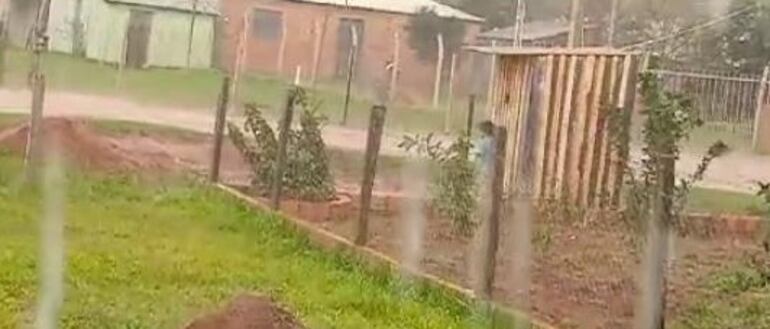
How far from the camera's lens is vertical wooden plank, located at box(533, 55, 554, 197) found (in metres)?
12.6

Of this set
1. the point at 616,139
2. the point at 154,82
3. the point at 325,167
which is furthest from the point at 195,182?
the point at 154,82

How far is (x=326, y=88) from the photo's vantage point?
2669 cm

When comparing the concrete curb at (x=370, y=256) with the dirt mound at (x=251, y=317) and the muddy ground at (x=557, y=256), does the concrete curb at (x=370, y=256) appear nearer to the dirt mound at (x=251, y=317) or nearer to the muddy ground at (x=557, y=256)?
the muddy ground at (x=557, y=256)

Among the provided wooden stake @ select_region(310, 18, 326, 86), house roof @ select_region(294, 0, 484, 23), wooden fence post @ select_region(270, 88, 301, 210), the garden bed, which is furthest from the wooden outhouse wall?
house roof @ select_region(294, 0, 484, 23)

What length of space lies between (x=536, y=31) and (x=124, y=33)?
7.64m

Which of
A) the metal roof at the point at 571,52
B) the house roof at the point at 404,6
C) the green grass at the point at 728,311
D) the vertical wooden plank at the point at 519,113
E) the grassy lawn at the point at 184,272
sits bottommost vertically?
the grassy lawn at the point at 184,272

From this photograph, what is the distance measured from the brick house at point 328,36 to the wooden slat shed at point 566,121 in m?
14.3

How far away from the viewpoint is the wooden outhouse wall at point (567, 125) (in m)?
12.1

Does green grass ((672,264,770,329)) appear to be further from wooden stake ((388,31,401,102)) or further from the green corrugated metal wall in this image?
the green corrugated metal wall

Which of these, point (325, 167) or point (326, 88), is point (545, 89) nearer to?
point (325, 167)

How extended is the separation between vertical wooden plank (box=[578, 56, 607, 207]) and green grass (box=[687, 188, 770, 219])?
1.25 metres

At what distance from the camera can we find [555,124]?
12672mm

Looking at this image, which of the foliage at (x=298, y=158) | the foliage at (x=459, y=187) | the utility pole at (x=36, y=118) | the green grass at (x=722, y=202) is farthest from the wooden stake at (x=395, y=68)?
the foliage at (x=459, y=187)

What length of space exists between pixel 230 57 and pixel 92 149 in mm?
16513
